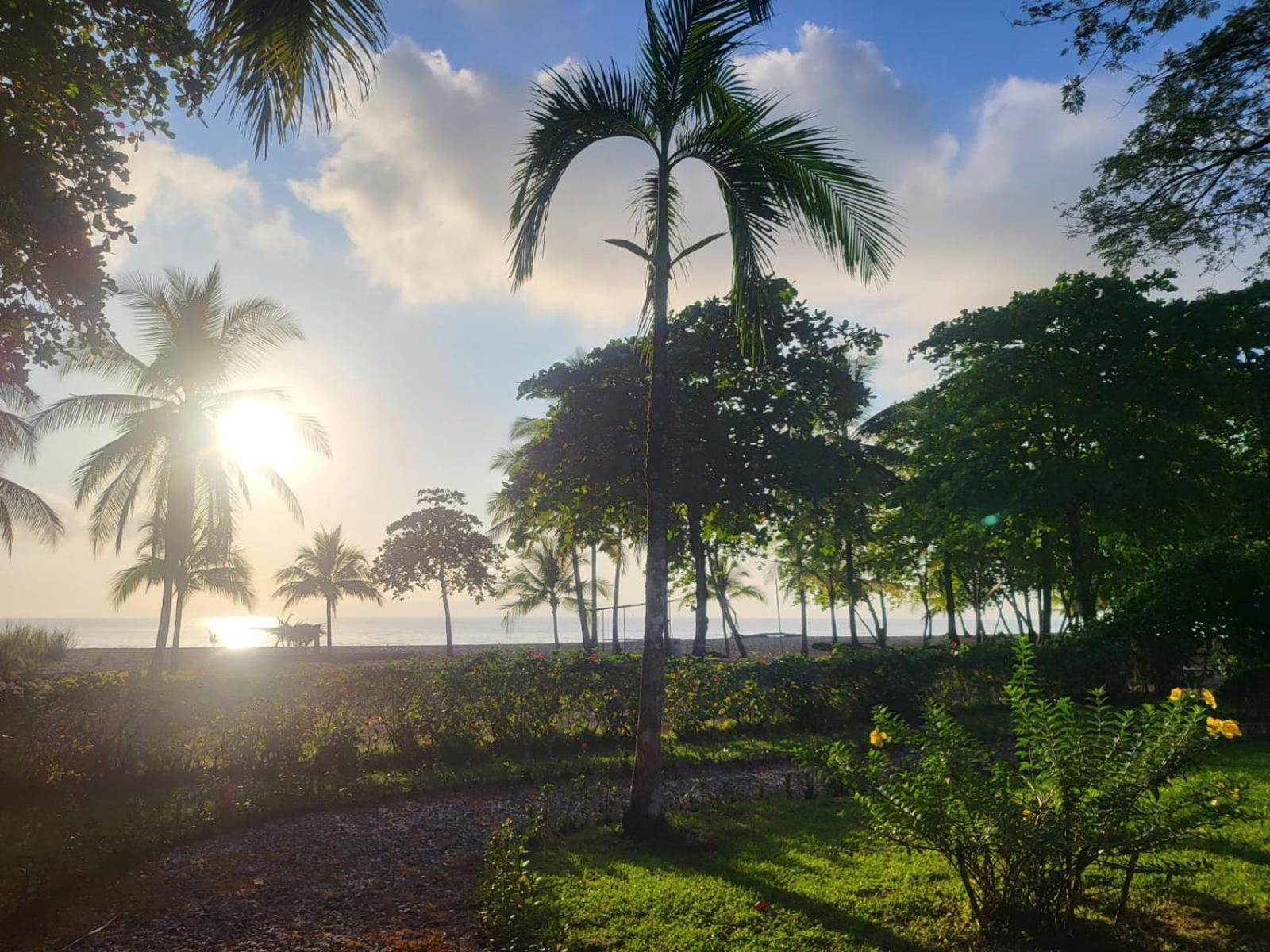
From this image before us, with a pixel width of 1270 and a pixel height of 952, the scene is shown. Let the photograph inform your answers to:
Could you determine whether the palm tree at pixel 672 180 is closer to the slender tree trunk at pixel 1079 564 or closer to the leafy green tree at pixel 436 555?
the slender tree trunk at pixel 1079 564

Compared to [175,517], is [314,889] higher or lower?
lower

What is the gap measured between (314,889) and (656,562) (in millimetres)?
3984

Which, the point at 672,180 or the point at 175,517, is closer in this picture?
the point at 672,180

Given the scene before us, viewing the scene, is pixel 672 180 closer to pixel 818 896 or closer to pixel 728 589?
pixel 818 896

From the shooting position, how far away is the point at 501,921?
4.36 m

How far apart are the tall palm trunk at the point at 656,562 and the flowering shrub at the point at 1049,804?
2.74 meters

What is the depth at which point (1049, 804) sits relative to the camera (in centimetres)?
412

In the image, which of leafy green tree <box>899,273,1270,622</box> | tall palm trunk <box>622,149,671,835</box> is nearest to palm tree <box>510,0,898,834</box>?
tall palm trunk <box>622,149,671,835</box>

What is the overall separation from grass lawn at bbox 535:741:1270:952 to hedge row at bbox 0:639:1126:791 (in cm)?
397

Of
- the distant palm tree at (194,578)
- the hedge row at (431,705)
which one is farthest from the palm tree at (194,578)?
the hedge row at (431,705)

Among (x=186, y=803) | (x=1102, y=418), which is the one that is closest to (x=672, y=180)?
(x=186, y=803)

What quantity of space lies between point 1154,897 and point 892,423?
86.1 ft

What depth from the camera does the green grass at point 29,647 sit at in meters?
21.2

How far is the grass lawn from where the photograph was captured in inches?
167
